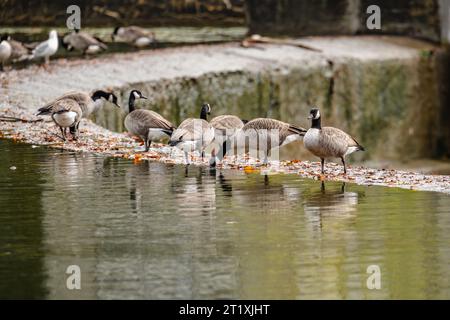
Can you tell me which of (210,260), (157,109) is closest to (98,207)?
(210,260)

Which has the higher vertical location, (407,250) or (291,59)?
(291,59)

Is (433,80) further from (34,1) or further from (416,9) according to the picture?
(34,1)

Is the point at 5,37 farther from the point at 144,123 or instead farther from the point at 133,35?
the point at 144,123

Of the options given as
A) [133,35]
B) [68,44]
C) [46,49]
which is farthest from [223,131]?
[133,35]

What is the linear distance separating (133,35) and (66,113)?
11.1 metres

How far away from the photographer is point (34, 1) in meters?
29.0

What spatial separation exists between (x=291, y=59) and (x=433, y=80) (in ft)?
16.7

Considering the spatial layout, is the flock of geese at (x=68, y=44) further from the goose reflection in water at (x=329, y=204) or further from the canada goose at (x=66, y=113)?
the goose reflection in water at (x=329, y=204)

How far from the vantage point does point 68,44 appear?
28359 mm

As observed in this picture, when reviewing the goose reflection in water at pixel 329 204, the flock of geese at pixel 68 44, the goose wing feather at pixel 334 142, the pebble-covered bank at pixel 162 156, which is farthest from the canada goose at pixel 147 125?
the flock of geese at pixel 68 44

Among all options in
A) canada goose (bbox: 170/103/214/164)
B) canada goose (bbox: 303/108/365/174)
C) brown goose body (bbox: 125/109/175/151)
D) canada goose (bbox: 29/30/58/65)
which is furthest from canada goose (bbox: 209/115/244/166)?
canada goose (bbox: 29/30/58/65)

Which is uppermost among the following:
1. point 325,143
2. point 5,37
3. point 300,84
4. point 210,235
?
point 5,37

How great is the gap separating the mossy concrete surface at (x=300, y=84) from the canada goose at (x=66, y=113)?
447 cm

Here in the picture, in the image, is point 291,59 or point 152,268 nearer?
point 152,268
